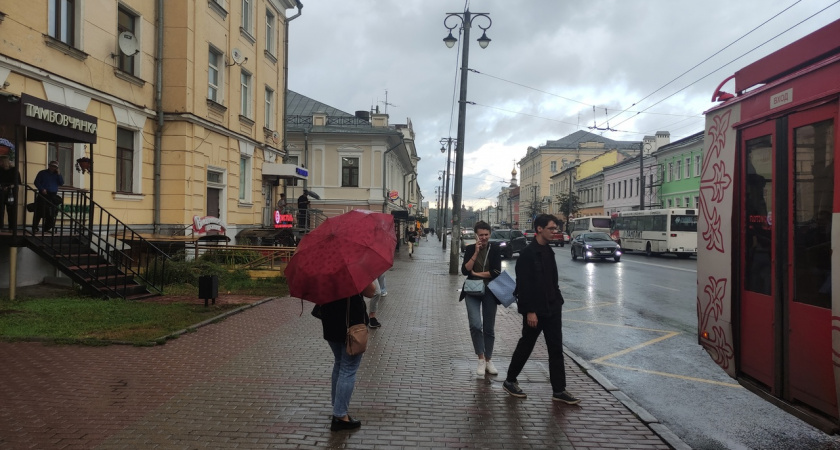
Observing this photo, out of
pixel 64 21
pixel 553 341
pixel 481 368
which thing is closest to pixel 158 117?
pixel 64 21

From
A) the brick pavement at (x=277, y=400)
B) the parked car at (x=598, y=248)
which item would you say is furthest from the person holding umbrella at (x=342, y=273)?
the parked car at (x=598, y=248)

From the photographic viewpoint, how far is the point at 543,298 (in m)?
5.39

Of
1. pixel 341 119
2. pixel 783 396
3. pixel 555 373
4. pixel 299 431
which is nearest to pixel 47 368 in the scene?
pixel 299 431

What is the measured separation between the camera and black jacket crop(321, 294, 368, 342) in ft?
14.9

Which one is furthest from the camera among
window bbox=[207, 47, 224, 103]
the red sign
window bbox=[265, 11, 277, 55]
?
window bbox=[265, 11, 277, 55]

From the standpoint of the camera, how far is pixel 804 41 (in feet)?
13.5

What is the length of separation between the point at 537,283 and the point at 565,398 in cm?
112

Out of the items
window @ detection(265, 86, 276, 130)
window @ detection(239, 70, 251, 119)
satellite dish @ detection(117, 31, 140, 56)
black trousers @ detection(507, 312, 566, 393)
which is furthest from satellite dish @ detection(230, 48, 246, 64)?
black trousers @ detection(507, 312, 566, 393)

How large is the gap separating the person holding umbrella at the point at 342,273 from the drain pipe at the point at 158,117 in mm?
13420

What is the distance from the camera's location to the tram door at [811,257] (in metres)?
3.72

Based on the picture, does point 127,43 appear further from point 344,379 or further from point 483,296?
point 344,379

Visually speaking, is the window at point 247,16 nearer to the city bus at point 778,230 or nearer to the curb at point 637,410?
the curb at point 637,410

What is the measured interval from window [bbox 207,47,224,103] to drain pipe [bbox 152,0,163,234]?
226cm

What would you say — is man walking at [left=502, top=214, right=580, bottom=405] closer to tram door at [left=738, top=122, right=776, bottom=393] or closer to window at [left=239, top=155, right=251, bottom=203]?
tram door at [left=738, top=122, right=776, bottom=393]
